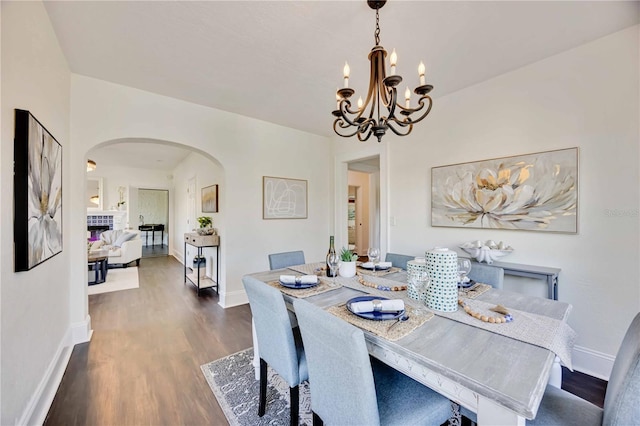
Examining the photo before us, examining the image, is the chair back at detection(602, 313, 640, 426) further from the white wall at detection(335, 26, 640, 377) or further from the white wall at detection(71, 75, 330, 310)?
the white wall at detection(71, 75, 330, 310)

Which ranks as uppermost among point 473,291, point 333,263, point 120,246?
point 333,263

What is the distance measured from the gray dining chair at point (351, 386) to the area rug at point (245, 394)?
0.53m

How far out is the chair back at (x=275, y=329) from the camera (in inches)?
53.4

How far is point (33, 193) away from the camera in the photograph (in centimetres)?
149

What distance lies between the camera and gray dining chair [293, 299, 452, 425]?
3.12 ft

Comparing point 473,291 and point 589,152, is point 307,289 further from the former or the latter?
point 589,152

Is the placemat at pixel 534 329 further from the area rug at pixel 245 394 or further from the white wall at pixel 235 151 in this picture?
the white wall at pixel 235 151

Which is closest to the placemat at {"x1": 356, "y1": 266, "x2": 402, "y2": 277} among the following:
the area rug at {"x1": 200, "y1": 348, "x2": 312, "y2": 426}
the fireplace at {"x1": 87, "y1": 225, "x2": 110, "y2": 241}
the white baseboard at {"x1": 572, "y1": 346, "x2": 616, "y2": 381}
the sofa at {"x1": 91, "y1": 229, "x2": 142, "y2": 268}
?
the area rug at {"x1": 200, "y1": 348, "x2": 312, "y2": 426}

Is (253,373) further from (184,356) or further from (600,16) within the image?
(600,16)

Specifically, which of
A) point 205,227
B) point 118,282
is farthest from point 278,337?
point 118,282

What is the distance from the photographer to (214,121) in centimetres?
340

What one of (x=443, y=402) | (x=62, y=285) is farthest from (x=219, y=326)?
(x=443, y=402)

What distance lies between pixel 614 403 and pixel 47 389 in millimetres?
2986

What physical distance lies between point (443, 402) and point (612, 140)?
7.82 ft
